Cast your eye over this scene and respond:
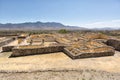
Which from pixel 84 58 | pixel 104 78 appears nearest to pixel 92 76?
pixel 104 78

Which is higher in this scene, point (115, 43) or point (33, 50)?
point (115, 43)

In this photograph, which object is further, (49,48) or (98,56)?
(49,48)

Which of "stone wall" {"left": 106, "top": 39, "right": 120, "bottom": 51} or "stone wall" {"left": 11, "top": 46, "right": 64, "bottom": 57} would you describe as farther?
"stone wall" {"left": 106, "top": 39, "right": 120, "bottom": 51}

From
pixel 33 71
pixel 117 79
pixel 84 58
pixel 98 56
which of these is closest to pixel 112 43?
pixel 98 56

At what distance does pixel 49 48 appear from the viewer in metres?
19.8

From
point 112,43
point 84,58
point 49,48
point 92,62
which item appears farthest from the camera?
point 112,43

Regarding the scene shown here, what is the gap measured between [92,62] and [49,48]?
21.7 feet

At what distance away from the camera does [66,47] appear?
2045 cm

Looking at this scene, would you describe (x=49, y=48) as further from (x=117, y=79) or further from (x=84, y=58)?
(x=117, y=79)

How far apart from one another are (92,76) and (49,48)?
967 cm

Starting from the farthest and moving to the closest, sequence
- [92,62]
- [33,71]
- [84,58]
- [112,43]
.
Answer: [112,43], [84,58], [92,62], [33,71]

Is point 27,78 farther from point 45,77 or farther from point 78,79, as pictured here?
point 78,79

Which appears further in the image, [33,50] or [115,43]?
[115,43]

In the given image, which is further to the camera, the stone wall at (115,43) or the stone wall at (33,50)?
the stone wall at (115,43)
